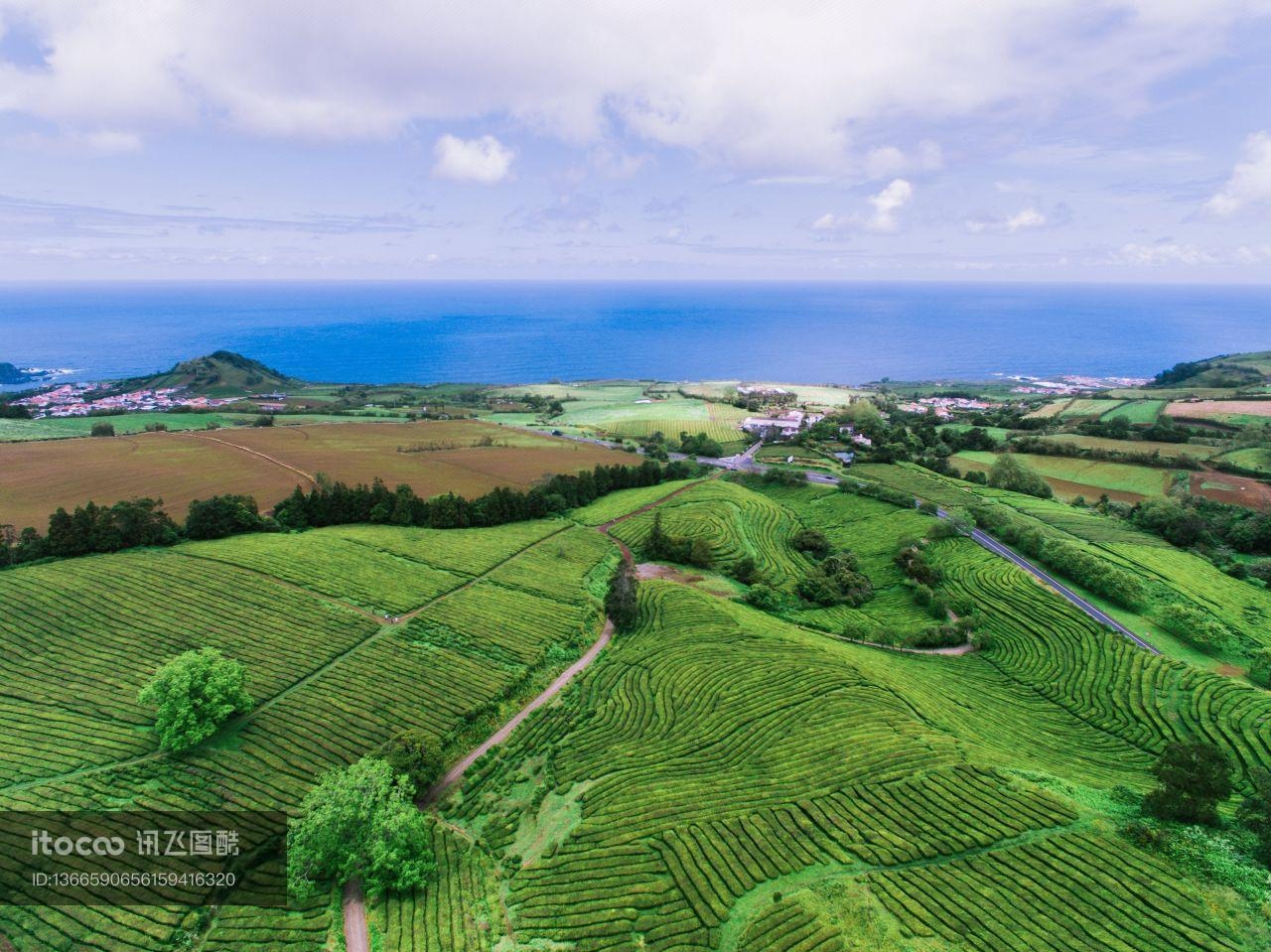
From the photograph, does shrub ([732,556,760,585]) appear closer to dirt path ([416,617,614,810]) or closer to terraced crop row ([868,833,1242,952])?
dirt path ([416,617,614,810])

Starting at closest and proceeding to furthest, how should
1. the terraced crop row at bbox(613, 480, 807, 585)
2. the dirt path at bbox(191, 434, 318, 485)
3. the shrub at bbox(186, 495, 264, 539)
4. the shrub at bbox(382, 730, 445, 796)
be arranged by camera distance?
the shrub at bbox(382, 730, 445, 796)
the shrub at bbox(186, 495, 264, 539)
the terraced crop row at bbox(613, 480, 807, 585)
the dirt path at bbox(191, 434, 318, 485)

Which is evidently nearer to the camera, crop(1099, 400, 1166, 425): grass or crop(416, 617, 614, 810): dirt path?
crop(416, 617, 614, 810): dirt path

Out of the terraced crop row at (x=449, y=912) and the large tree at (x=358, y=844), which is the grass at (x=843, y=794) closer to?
the terraced crop row at (x=449, y=912)

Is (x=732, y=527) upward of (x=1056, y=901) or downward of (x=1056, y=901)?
upward

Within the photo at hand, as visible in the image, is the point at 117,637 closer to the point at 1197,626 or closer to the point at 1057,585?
the point at 1057,585

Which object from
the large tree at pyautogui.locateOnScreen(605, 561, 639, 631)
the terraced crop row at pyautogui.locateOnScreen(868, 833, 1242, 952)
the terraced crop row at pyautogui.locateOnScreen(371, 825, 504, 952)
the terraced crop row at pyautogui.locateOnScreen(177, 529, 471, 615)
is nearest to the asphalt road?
the terraced crop row at pyautogui.locateOnScreen(868, 833, 1242, 952)

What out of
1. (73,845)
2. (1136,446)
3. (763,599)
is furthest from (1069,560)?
(73,845)
